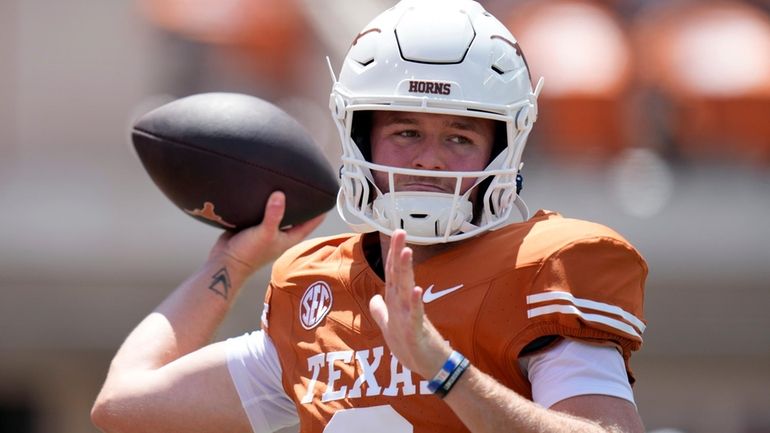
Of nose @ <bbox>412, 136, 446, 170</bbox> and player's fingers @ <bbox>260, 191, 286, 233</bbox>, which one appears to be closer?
nose @ <bbox>412, 136, 446, 170</bbox>

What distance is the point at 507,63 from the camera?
2441 mm

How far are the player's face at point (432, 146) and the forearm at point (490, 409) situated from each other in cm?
48

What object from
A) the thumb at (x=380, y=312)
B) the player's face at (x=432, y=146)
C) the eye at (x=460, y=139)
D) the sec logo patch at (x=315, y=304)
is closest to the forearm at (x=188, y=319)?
the sec logo patch at (x=315, y=304)

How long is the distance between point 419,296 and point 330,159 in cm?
397

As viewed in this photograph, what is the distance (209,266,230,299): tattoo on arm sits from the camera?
2.72 m

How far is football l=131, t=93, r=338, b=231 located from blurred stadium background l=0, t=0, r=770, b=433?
108 inches

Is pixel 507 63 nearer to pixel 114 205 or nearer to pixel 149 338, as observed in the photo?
pixel 149 338

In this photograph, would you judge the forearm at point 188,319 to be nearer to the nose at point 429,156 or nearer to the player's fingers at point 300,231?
the player's fingers at point 300,231

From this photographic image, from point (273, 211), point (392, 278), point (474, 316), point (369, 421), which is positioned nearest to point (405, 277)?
point (392, 278)

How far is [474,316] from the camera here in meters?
2.19

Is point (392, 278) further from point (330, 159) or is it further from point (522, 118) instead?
point (330, 159)

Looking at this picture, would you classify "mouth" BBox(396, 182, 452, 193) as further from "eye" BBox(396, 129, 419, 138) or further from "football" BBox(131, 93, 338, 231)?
"football" BBox(131, 93, 338, 231)

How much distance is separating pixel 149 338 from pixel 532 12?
4031 millimetres

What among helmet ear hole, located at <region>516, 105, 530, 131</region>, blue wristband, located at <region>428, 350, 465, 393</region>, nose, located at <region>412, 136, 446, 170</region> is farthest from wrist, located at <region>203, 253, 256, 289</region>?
blue wristband, located at <region>428, 350, 465, 393</region>
